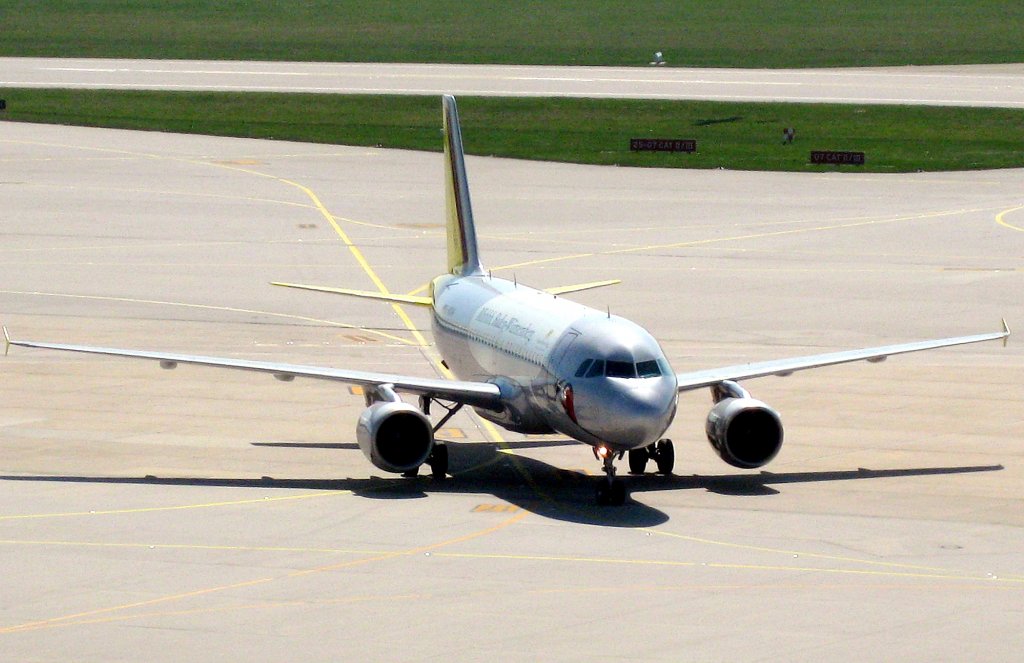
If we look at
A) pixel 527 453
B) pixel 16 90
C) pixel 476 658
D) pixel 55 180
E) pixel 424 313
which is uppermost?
pixel 16 90

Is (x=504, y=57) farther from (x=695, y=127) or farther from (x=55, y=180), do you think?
(x=55, y=180)

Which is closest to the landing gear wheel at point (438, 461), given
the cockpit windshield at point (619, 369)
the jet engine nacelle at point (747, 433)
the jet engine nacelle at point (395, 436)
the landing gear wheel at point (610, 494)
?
the jet engine nacelle at point (395, 436)

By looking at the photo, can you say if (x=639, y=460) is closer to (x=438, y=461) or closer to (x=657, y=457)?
(x=657, y=457)

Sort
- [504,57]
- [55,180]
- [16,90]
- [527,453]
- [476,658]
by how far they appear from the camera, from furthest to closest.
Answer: [504,57], [16,90], [55,180], [527,453], [476,658]

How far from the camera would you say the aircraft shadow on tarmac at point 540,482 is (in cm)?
3791

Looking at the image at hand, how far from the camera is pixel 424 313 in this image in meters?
66.3

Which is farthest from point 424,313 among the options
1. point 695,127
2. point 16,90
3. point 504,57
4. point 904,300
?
point 504,57

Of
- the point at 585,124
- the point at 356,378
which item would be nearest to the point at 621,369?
the point at 356,378

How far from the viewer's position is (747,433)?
39594 millimetres

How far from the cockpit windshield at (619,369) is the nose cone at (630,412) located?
185mm

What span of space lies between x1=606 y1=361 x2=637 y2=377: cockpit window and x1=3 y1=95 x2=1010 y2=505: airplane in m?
0.02

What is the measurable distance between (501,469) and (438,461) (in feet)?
7.00

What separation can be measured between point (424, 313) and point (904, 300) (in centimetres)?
1823

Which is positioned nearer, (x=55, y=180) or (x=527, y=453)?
(x=527, y=453)
